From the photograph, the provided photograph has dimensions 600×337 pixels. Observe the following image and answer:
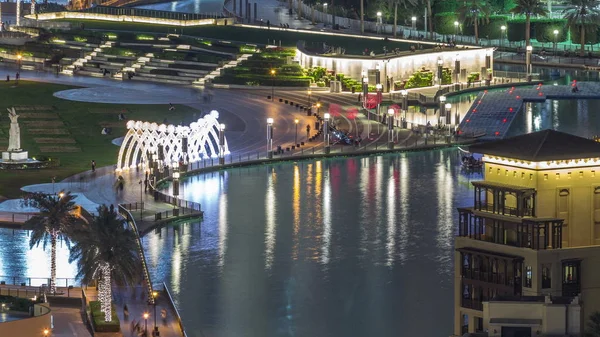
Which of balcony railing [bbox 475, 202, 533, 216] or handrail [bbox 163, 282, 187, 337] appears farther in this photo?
handrail [bbox 163, 282, 187, 337]

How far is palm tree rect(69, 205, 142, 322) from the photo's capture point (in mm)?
141500

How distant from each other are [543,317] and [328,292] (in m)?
34.0

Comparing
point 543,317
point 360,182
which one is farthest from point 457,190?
point 543,317

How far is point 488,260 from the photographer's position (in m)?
122

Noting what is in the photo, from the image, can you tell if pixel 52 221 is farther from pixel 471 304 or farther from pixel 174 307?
pixel 471 304

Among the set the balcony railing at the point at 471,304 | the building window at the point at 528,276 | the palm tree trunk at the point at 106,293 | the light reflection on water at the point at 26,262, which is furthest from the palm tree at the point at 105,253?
the building window at the point at 528,276

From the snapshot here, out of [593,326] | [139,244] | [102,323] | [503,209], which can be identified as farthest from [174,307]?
[593,326]

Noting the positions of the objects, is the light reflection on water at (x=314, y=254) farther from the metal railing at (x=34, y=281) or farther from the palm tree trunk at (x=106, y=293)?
the metal railing at (x=34, y=281)

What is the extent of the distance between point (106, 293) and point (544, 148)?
31.0m

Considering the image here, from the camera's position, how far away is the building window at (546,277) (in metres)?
119

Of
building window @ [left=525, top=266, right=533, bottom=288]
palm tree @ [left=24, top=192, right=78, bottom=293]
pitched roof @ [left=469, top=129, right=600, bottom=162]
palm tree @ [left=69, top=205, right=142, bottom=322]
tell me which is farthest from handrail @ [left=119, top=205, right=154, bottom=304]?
building window @ [left=525, top=266, right=533, bottom=288]

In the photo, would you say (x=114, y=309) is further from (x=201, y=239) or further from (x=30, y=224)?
(x=201, y=239)

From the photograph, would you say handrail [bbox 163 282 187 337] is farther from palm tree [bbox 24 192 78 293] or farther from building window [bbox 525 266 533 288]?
building window [bbox 525 266 533 288]

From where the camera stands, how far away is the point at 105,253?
464ft
